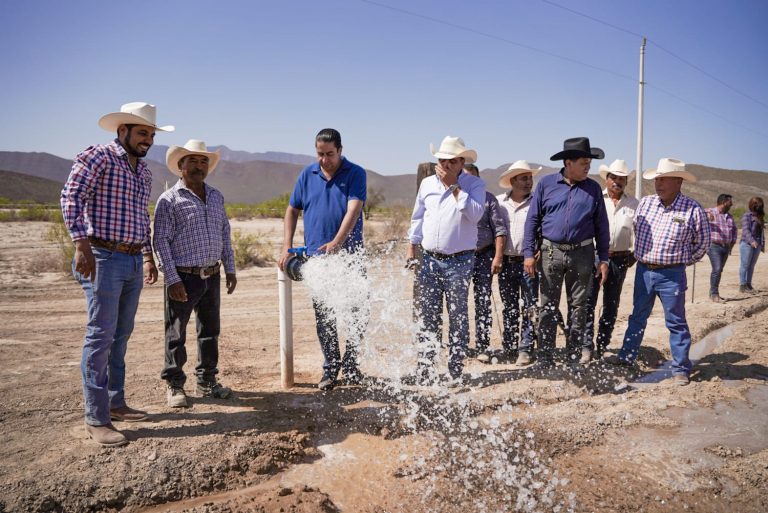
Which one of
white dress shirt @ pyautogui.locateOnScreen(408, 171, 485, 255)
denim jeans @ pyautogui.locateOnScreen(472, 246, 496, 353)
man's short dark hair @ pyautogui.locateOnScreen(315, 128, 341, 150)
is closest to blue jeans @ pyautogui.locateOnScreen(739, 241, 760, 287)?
denim jeans @ pyautogui.locateOnScreen(472, 246, 496, 353)

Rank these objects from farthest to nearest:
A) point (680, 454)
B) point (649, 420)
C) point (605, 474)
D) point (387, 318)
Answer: point (387, 318) → point (649, 420) → point (680, 454) → point (605, 474)

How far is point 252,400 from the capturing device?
4.27 metres

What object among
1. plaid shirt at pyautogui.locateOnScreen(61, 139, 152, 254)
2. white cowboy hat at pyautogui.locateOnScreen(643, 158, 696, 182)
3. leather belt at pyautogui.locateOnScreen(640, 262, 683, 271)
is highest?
white cowboy hat at pyautogui.locateOnScreen(643, 158, 696, 182)

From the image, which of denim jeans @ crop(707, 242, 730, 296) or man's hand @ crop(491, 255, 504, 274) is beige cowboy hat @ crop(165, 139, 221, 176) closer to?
man's hand @ crop(491, 255, 504, 274)

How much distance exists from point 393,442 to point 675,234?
10.6 feet

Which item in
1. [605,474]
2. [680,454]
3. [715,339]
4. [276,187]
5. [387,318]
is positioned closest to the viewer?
[605,474]

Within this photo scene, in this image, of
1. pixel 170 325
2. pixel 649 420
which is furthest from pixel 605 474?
pixel 170 325

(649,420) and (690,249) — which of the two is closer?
(649,420)

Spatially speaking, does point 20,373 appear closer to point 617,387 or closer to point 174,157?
point 174,157

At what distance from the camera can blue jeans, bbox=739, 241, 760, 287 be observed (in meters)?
9.55

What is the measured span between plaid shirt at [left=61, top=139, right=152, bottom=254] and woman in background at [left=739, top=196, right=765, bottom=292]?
10.2 m

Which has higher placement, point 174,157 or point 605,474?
point 174,157

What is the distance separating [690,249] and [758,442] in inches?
70.1

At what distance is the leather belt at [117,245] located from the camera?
10.8 feet
